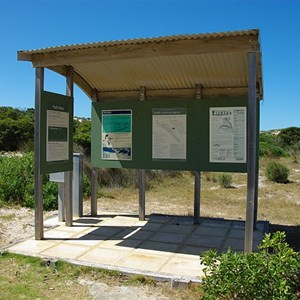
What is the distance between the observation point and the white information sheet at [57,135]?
660 cm

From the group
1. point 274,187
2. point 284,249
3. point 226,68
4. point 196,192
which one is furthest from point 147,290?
point 274,187

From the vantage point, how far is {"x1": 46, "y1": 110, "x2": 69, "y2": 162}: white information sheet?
6.60 metres

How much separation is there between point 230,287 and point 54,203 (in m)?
7.23

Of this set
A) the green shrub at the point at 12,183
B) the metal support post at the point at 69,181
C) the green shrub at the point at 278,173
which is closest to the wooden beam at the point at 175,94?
the metal support post at the point at 69,181

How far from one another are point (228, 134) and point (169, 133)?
119 centimetres

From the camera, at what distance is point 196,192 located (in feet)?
25.8

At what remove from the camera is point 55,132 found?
267 inches

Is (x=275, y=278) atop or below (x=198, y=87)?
below

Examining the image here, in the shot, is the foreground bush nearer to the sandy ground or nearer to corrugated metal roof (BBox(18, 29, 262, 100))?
the sandy ground

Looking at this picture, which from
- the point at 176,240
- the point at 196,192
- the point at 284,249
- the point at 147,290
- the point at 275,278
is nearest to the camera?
the point at 275,278

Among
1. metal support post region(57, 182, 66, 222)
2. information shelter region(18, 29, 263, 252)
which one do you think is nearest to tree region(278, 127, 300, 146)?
information shelter region(18, 29, 263, 252)

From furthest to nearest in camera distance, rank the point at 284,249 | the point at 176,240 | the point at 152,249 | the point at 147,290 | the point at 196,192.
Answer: the point at 196,192
the point at 176,240
the point at 152,249
the point at 147,290
the point at 284,249

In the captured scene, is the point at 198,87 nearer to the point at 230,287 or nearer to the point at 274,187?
the point at 230,287

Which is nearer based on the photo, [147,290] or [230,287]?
[230,287]
